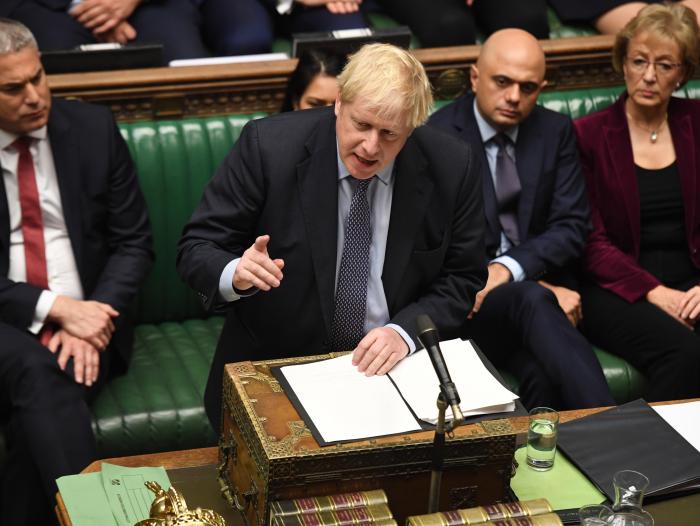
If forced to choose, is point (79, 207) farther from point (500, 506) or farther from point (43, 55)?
point (500, 506)

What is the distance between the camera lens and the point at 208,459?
2.39 metres

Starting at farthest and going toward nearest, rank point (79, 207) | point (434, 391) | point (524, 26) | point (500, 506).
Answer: point (524, 26) < point (79, 207) < point (434, 391) < point (500, 506)

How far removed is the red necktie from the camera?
10.2 feet

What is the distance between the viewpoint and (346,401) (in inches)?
85.1

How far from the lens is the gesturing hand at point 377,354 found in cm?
229

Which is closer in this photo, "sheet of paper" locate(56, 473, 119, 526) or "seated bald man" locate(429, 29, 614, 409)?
"sheet of paper" locate(56, 473, 119, 526)

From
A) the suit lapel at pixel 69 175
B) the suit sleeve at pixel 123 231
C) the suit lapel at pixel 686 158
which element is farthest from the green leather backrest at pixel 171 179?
the suit lapel at pixel 686 158

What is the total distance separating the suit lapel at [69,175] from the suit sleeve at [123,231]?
0.30 ft

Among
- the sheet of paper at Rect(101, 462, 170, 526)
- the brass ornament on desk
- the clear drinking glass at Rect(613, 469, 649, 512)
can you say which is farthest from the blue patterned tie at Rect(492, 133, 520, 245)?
the brass ornament on desk

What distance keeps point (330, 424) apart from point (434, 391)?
9.6 inches

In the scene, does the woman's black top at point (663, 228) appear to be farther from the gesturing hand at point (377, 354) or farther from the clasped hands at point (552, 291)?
the gesturing hand at point (377, 354)

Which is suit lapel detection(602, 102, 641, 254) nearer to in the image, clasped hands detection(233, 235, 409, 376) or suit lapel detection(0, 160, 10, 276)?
clasped hands detection(233, 235, 409, 376)

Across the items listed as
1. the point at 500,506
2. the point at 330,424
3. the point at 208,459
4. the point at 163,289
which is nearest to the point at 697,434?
the point at 500,506

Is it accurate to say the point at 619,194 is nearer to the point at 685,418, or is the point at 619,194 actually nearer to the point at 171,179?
the point at 685,418
